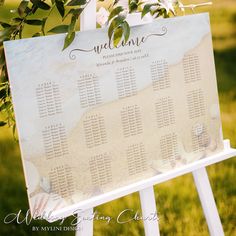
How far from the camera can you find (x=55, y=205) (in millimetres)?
1569

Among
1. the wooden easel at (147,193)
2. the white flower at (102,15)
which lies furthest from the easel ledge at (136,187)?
the white flower at (102,15)

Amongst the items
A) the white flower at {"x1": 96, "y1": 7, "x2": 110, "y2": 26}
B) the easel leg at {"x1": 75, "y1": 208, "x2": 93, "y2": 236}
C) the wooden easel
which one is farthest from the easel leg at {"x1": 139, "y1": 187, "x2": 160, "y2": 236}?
the white flower at {"x1": 96, "y1": 7, "x2": 110, "y2": 26}

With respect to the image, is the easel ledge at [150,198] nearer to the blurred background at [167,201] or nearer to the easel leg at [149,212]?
the easel leg at [149,212]

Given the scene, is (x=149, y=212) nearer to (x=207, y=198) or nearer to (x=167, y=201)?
(x=207, y=198)

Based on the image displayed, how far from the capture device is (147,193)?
5.89ft

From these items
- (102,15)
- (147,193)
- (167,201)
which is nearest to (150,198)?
(147,193)

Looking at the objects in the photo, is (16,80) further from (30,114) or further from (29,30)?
(29,30)

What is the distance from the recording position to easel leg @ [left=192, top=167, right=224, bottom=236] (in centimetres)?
198

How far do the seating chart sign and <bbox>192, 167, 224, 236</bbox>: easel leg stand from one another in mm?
78

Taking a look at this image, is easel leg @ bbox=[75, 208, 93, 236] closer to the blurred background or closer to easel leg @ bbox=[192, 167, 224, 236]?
easel leg @ bbox=[192, 167, 224, 236]

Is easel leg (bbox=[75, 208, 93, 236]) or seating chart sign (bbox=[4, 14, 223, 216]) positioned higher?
seating chart sign (bbox=[4, 14, 223, 216])

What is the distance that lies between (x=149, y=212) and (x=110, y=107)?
0.39 metres

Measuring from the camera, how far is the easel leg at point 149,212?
5.88 feet

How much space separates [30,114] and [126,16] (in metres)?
0.42
